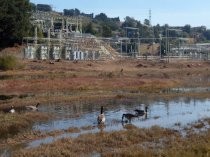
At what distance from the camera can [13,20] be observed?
102 metres

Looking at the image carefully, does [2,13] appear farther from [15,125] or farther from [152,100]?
[15,125]

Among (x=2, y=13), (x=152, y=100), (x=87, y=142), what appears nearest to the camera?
(x=87, y=142)

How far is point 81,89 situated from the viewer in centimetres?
6800

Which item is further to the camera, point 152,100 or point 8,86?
point 8,86

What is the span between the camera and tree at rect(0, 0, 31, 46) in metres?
101

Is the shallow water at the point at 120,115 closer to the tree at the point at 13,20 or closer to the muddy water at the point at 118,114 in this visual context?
the muddy water at the point at 118,114

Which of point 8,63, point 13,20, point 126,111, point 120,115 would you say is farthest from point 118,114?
point 13,20

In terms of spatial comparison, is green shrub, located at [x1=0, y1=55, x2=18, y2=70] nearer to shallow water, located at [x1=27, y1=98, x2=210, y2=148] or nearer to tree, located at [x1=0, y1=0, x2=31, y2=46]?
tree, located at [x1=0, y1=0, x2=31, y2=46]

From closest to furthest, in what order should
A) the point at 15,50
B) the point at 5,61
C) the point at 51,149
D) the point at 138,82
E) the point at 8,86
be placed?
the point at 51,149, the point at 8,86, the point at 138,82, the point at 5,61, the point at 15,50

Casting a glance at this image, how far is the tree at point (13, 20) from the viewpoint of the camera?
10144 centimetres

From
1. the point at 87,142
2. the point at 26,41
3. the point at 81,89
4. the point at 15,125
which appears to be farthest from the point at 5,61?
the point at 87,142

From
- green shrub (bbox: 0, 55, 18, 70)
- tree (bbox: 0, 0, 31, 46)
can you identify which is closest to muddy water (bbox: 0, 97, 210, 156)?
green shrub (bbox: 0, 55, 18, 70)

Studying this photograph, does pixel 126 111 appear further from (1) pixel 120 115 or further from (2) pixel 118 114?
(1) pixel 120 115

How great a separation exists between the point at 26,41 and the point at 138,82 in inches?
1833
